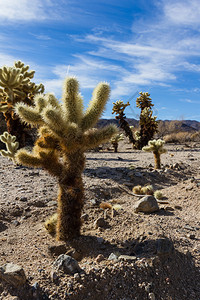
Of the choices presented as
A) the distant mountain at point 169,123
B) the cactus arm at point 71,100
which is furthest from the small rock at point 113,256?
the distant mountain at point 169,123

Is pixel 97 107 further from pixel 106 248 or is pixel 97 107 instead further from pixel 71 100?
pixel 106 248

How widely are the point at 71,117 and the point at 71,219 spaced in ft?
5.02

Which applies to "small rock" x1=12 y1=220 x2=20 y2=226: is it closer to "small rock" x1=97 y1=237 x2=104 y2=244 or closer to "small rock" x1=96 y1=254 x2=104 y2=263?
"small rock" x1=97 y1=237 x2=104 y2=244

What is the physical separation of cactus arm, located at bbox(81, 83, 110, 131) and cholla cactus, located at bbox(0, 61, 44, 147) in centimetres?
531

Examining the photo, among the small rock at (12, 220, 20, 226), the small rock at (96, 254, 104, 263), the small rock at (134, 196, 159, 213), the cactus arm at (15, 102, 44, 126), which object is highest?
the cactus arm at (15, 102, 44, 126)

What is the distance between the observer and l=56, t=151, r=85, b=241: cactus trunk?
401 cm

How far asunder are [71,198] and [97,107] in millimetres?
1416

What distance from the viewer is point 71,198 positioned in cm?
403

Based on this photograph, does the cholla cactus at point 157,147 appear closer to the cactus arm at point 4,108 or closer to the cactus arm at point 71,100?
the cactus arm at point 4,108

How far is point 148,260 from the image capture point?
11.0 ft

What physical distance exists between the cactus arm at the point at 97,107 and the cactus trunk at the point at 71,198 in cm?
46

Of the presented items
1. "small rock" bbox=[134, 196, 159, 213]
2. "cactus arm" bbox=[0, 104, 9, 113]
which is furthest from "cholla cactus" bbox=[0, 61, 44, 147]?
"small rock" bbox=[134, 196, 159, 213]

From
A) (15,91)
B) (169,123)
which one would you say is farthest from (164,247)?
(169,123)

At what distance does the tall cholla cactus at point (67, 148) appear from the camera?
3959 mm
